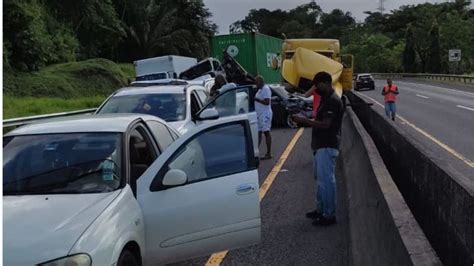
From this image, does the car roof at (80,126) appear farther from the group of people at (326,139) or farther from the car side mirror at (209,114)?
the car side mirror at (209,114)

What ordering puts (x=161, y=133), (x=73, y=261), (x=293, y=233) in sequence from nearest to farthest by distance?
1. (x=73, y=261)
2. (x=161, y=133)
3. (x=293, y=233)

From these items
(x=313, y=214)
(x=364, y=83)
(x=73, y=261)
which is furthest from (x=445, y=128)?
(x=364, y=83)

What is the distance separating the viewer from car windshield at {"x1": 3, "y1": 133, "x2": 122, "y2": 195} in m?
4.87

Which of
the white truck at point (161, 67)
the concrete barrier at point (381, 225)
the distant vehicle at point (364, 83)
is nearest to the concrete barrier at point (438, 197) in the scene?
the concrete barrier at point (381, 225)

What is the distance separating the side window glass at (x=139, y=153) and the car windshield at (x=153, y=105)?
4.23m

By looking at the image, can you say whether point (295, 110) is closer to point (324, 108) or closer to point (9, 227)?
point (324, 108)

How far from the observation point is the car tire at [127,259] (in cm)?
424

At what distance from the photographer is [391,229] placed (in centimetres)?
389

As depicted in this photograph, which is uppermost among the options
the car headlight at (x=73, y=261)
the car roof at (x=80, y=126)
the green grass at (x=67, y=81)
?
the car roof at (x=80, y=126)

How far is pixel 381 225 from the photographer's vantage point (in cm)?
436

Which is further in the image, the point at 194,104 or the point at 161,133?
the point at 194,104

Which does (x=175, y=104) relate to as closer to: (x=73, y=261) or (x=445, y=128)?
(x=73, y=261)

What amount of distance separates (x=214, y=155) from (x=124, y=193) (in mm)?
864

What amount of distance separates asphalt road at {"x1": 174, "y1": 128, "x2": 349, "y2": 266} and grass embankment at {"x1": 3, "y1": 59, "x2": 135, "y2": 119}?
15639 mm
